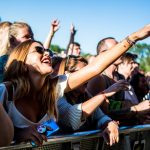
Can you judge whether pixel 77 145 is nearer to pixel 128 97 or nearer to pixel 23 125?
pixel 23 125

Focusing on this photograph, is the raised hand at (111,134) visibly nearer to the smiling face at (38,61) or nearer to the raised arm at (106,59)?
the raised arm at (106,59)

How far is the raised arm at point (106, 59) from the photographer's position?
287 centimetres

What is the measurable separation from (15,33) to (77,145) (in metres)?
1.78

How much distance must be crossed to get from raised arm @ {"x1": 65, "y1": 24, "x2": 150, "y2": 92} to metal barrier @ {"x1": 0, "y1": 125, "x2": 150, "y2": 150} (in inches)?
16.9

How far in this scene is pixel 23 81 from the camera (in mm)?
2721

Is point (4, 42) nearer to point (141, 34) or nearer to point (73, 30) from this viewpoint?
point (73, 30)

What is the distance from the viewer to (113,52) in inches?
113

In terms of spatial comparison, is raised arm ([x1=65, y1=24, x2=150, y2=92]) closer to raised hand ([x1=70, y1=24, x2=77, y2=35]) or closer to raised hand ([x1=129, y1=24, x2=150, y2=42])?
raised hand ([x1=129, y1=24, x2=150, y2=42])

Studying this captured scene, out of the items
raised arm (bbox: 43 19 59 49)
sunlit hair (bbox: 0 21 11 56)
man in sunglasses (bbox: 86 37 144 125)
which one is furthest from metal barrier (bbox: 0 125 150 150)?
raised arm (bbox: 43 19 59 49)

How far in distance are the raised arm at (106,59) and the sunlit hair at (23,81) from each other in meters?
0.18

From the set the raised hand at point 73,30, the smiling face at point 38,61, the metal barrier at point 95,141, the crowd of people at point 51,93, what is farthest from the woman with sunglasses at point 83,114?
the raised hand at point 73,30

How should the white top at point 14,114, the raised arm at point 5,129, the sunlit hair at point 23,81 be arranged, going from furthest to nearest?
1. the sunlit hair at point 23,81
2. the white top at point 14,114
3. the raised arm at point 5,129

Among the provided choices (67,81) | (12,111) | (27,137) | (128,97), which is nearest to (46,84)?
(67,81)

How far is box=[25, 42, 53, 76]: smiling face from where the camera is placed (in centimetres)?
281
